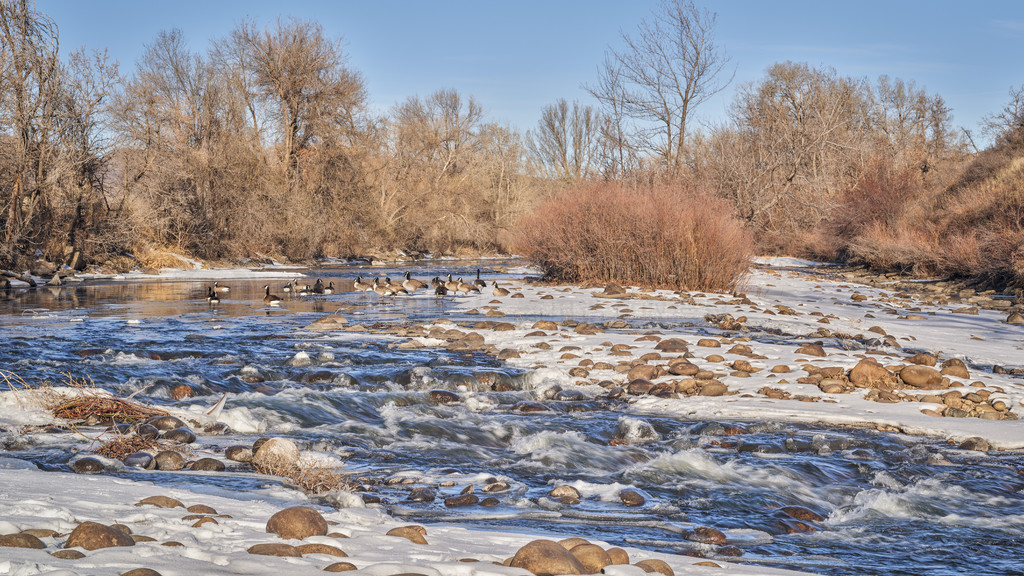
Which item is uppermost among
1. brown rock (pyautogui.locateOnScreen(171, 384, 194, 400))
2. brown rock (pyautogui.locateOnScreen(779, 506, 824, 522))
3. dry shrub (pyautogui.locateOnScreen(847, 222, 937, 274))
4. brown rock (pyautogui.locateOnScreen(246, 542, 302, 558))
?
dry shrub (pyautogui.locateOnScreen(847, 222, 937, 274))

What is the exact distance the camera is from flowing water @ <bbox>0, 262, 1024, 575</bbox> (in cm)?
374

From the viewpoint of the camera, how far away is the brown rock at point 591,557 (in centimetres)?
280

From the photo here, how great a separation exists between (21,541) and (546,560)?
1.78 meters

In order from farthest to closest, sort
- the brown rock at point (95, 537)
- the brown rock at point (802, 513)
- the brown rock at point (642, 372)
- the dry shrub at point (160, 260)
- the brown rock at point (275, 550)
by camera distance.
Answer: the dry shrub at point (160, 260) < the brown rock at point (642, 372) < the brown rock at point (802, 513) < the brown rock at point (275, 550) < the brown rock at point (95, 537)

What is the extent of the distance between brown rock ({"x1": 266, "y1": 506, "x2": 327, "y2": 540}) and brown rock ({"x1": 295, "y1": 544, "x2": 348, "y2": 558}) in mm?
161

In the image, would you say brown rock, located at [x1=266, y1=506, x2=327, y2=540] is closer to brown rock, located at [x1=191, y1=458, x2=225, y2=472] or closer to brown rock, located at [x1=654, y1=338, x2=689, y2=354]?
brown rock, located at [x1=191, y1=458, x2=225, y2=472]

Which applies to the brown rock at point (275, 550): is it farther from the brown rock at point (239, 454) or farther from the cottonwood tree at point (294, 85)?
the cottonwood tree at point (294, 85)

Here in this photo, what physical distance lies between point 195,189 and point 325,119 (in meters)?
9.15

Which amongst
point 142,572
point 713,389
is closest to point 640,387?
point 713,389

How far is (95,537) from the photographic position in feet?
8.17

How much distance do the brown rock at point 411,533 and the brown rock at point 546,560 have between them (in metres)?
0.48

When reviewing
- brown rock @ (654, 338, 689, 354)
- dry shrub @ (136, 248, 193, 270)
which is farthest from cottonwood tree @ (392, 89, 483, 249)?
brown rock @ (654, 338, 689, 354)

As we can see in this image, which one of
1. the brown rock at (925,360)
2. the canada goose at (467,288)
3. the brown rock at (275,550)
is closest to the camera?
the brown rock at (275,550)

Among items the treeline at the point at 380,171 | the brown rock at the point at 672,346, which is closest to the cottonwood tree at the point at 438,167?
the treeline at the point at 380,171
